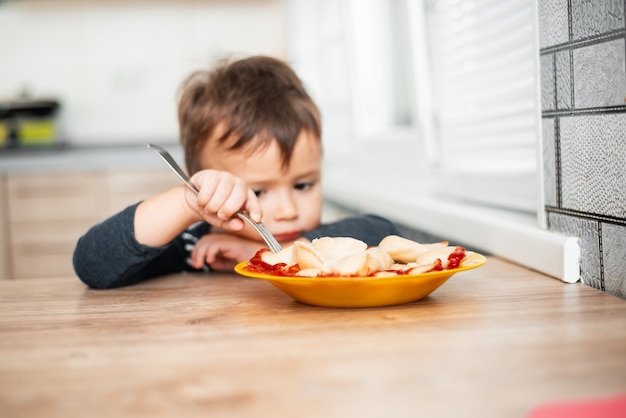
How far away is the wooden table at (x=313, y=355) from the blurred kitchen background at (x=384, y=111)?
0.54 feet

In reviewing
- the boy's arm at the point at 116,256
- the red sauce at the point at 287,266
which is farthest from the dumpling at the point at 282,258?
the boy's arm at the point at 116,256

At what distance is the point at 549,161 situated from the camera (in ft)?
3.05

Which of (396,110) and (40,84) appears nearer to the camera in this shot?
(396,110)

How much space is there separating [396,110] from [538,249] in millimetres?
1594

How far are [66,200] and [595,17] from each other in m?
2.51

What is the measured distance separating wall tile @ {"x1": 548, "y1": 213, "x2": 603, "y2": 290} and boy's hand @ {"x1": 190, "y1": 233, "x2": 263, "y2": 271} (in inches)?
19.9

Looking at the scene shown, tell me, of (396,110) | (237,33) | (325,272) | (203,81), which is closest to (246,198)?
(325,272)

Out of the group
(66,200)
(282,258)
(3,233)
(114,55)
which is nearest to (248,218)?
(282,258)

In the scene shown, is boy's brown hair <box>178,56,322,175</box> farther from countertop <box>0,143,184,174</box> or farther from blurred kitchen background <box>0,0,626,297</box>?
countertop <box>0,143,184,174</box>

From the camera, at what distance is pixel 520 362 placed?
1.73 ft

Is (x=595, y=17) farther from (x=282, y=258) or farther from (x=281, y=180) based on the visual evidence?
(x=281, y=180)

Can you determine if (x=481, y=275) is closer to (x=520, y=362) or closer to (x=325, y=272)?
(x=325, y=272)

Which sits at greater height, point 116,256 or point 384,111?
point 384,111

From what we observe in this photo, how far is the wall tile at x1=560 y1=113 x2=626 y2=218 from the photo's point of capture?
0.77 metres
